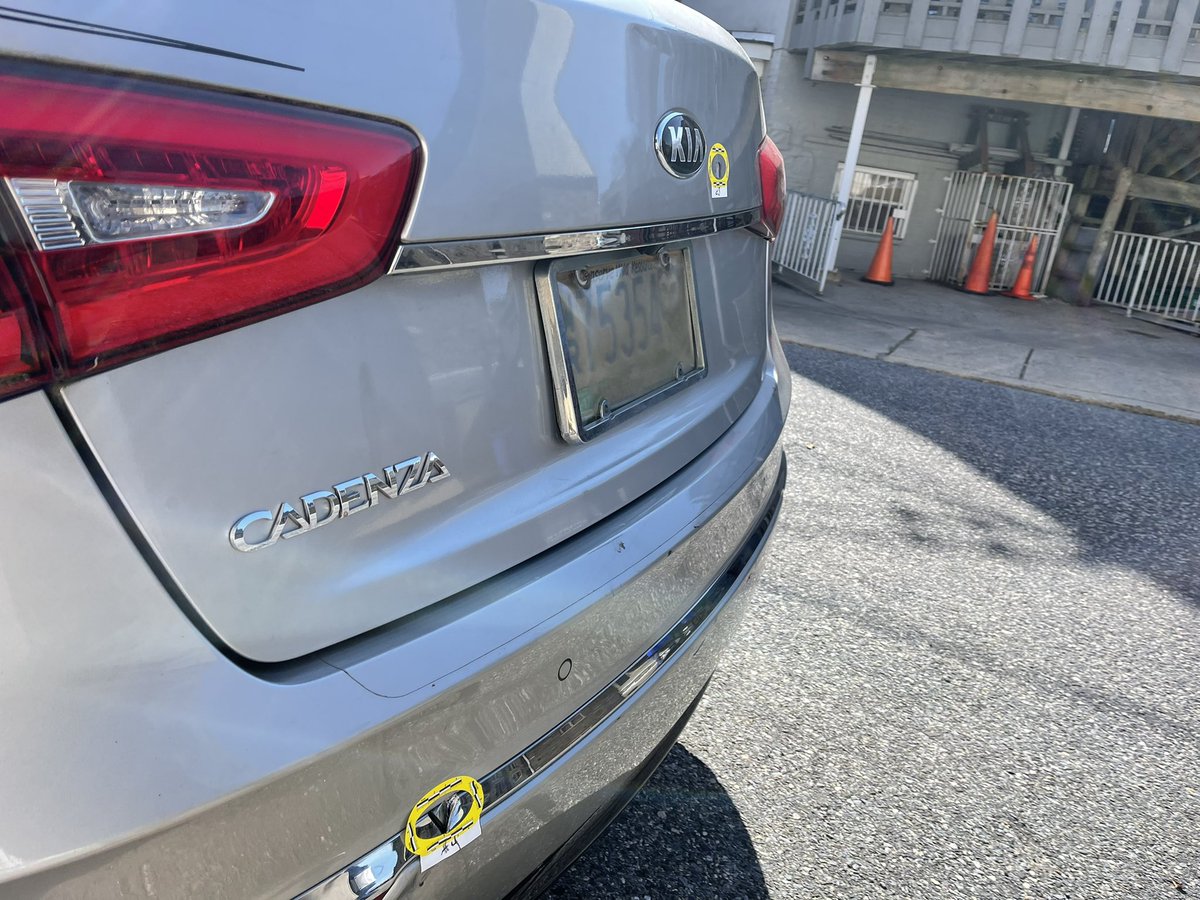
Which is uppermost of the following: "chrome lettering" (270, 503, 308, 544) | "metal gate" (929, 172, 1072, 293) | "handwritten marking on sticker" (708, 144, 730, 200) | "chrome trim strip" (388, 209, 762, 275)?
"handwritten marking on sticker" (708, 144, 730, 200)

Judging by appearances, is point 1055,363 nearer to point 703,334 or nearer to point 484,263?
point 703,334

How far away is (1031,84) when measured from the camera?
32.5 ft

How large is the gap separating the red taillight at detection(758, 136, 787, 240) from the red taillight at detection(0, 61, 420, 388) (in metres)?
1.14

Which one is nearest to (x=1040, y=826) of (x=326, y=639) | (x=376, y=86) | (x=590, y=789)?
(x=590, y=789)

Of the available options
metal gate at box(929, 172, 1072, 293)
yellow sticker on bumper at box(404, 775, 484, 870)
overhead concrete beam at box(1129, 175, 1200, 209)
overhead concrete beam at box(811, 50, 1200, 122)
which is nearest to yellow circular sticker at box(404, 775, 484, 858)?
yellow sticker on bumper at box(404, 775, 484, 870)

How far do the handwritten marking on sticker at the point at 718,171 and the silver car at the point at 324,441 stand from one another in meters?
0.14

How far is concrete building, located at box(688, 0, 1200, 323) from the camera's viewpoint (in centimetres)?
945

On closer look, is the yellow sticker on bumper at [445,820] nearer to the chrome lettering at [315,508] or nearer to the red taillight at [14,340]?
the chrome lettering at [315,508]

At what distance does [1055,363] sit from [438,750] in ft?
25.5

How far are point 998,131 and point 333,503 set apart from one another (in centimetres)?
1385

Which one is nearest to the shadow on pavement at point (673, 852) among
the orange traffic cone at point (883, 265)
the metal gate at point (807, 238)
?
the metal gate at point (807, 238)

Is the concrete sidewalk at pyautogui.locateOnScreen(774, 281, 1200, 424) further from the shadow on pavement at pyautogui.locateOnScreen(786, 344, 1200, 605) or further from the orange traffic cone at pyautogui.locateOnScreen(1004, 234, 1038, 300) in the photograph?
the shadow on pavement at pyautogui.locateOnScreen(786, 344, 1200, 605)

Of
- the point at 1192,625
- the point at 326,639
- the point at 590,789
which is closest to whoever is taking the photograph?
the point at 326,639

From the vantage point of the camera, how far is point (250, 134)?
889 millimetres
